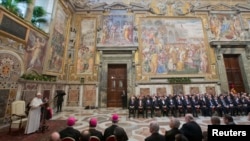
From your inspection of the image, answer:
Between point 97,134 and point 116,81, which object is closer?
point 97,134

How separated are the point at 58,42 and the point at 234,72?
45.4 feet

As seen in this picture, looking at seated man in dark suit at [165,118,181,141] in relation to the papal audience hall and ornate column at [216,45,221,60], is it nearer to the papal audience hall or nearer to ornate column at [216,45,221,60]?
the papal audience hall

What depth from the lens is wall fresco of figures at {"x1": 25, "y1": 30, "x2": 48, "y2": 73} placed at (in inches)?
269

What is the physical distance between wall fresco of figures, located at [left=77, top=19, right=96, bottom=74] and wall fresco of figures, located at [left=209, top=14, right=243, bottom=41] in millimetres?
10099

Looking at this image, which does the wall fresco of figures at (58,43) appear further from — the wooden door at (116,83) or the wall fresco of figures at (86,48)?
the wooden door at (116,83)

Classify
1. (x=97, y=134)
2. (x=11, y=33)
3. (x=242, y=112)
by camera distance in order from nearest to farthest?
(x=97, y=134) < (x=11, y=33) < (x=242, y=112)

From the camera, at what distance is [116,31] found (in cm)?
1145

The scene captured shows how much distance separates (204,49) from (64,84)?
37.2 ft

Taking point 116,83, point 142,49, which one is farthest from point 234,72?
point 116,83

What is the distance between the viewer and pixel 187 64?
35.9 ft

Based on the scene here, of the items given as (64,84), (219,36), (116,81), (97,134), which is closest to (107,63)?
(116,81)

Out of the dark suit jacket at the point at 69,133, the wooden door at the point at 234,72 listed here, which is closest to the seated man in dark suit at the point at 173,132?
the dark suit jacket at the point at 69,133

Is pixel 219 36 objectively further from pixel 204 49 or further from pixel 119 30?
pixel 119 30

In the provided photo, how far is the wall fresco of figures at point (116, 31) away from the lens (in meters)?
11.2
